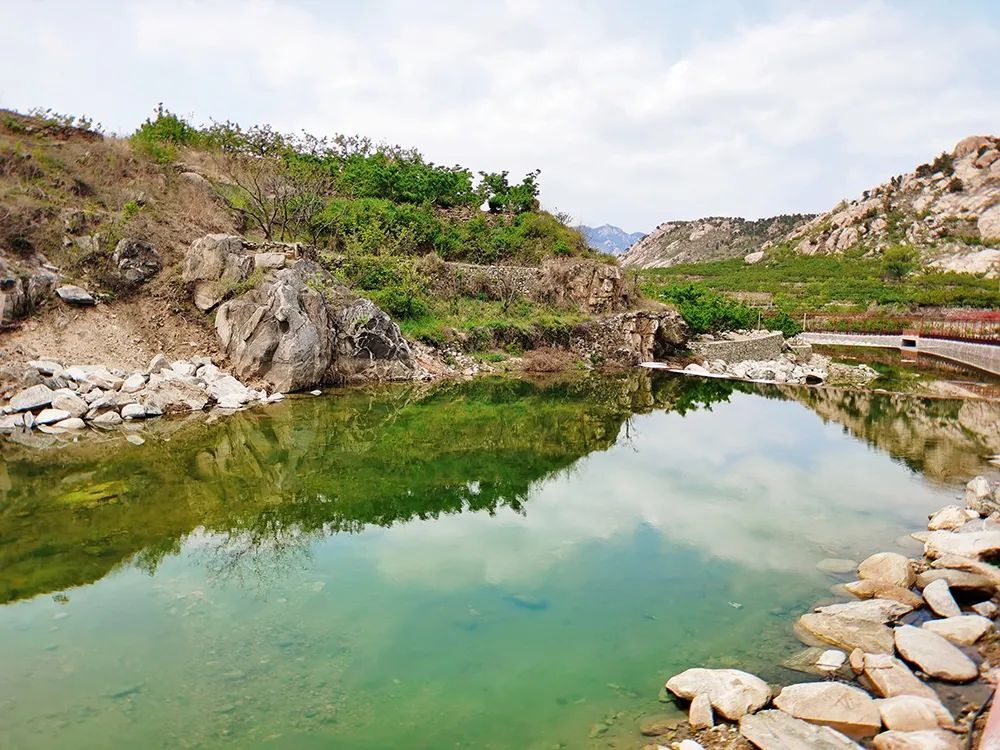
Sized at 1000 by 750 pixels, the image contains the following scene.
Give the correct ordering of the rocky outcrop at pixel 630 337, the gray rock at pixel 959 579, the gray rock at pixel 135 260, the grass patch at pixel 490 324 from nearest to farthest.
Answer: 1. the gray rock at pixel 959 579
2. the gray rock at pixel 135 260
3. the grass patch at pixel 490 324
4. the rocky outcrop at pixel 630 337

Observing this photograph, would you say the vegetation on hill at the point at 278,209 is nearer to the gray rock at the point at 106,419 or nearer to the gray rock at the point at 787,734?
the gray rock at the point at 106,419

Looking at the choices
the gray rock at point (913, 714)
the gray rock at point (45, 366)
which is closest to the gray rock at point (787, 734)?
the gray rock at point (913, 714)

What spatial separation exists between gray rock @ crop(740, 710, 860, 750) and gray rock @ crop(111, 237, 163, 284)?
2031 centimetres

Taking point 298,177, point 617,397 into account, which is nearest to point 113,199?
point 298,177

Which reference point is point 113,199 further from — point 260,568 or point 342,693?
point 342,693

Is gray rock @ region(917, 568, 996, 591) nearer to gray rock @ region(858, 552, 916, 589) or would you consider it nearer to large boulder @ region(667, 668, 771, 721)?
gray rock @ region(858, 552, 916, 589)

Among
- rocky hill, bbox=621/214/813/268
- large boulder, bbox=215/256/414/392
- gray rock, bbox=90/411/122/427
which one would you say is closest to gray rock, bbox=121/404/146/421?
gray rock, bbox=90/411/122/427

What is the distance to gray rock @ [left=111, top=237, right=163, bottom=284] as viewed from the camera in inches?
770

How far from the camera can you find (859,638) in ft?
21.6

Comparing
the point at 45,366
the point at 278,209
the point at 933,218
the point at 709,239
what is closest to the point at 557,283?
the point at 278,209

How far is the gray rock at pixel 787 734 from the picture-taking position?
15.9 feet

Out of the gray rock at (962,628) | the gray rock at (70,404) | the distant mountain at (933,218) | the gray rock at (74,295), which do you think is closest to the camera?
the gray rock at (962,628)

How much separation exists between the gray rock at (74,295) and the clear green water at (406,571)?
650 cm

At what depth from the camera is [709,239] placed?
346 feet
